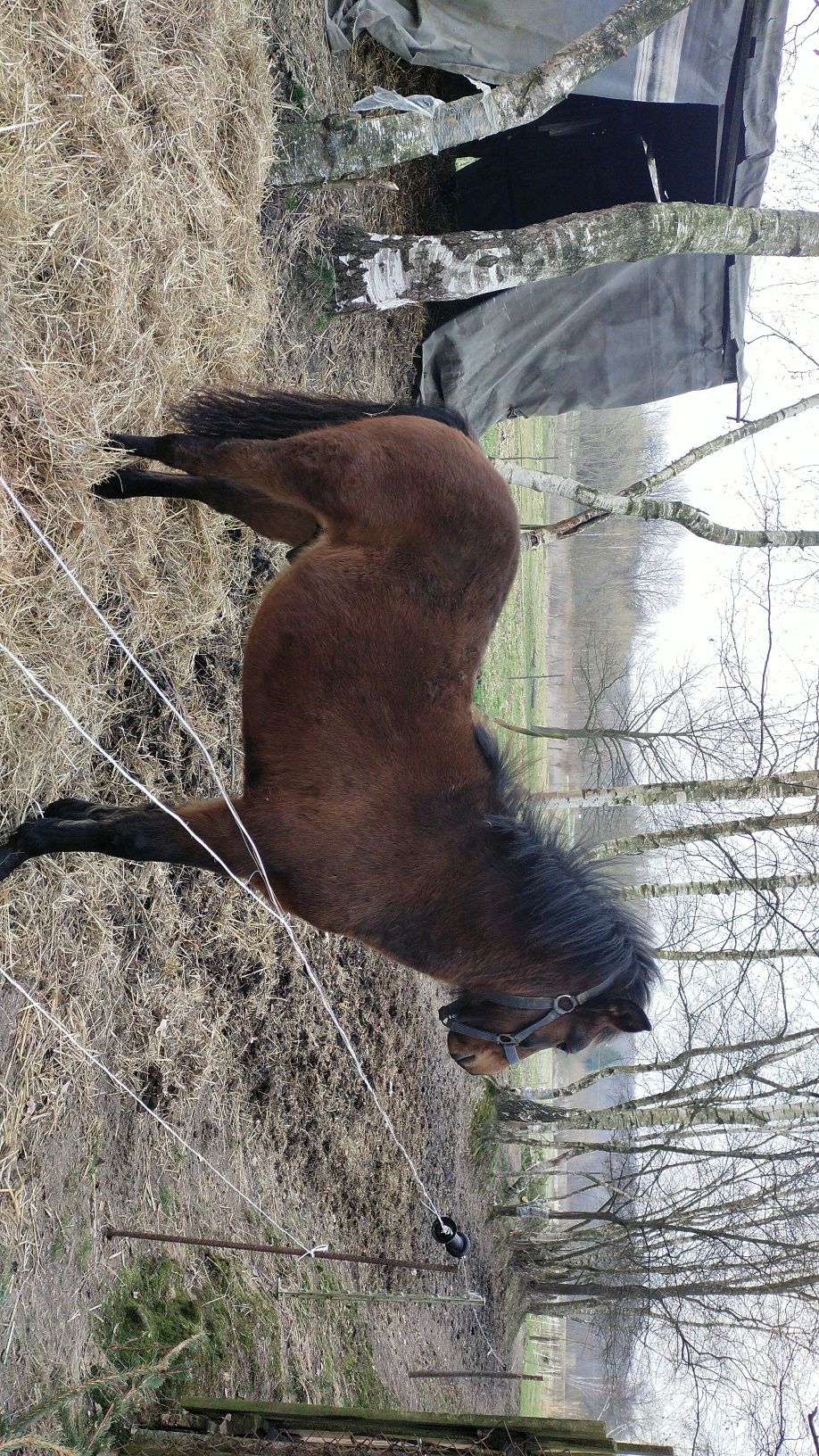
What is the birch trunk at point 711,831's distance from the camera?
574cm

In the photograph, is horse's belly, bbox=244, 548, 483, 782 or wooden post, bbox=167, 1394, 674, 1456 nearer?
horse's belly, bbox=244, 548, 483, 782

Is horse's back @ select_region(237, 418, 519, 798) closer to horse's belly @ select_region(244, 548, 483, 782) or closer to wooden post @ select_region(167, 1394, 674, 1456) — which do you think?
horse's belly @ select_region(244, 548, 483, 782)

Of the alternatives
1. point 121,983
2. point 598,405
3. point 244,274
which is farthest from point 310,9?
point 121,983

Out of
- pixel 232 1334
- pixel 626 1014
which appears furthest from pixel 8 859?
pixel 232 1334

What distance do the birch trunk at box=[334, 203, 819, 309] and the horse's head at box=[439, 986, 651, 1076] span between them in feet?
11.8

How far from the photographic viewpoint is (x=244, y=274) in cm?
445

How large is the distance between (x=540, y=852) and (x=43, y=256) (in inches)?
97.4

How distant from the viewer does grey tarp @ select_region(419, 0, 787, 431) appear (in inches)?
238

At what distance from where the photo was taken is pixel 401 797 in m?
2.84

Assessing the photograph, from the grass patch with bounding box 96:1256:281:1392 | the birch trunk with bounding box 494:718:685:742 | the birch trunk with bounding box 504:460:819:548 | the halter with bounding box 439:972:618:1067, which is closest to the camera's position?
the halter with bounding box 439:972:618:1067

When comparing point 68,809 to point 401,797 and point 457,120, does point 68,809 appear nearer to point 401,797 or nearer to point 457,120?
point 401,797

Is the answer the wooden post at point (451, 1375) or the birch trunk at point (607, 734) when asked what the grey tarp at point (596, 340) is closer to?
the birch trunk at point (607, 734)

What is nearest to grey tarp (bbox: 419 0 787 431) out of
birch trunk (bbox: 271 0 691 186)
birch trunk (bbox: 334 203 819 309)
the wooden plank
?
birch trunk (bbox: 334 203 819 309)

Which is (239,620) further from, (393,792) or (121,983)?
(393,792)
